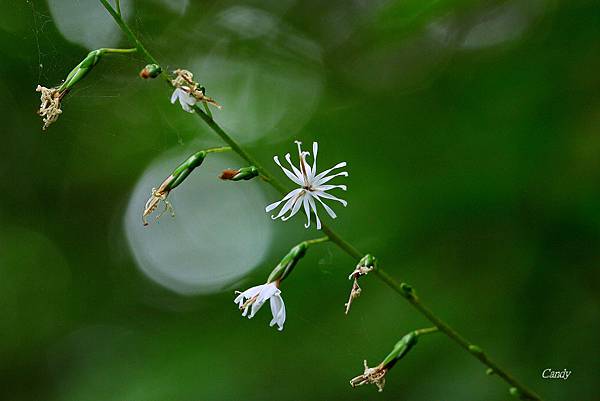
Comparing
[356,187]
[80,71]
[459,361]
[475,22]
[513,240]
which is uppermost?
[80,71]

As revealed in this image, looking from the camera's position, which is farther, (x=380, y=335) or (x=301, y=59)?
(x=301, y=59)

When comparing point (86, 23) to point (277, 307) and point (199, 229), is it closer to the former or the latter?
point (199, 229)

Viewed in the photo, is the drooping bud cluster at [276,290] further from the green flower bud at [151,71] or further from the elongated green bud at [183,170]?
the green flower bud at [151,71]

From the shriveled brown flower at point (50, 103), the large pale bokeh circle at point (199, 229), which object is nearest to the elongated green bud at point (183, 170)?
the shriveled brown flower at point (50, 103)

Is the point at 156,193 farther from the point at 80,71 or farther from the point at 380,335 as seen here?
the point at 380,335

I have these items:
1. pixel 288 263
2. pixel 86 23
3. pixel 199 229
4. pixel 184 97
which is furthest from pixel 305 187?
pixel 199 229

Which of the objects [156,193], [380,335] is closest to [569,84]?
[380,335]
